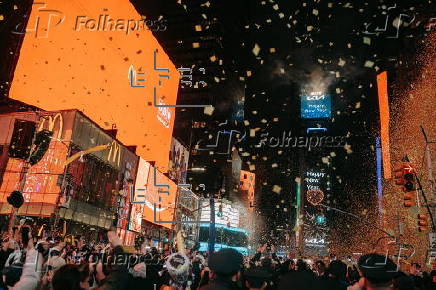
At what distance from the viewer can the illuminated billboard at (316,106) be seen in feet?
296

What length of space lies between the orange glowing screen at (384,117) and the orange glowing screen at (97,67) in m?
22.5

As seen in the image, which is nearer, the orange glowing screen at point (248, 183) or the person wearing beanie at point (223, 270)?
the person wearing beanie at point (223, 270)

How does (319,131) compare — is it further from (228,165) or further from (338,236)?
(228,165)

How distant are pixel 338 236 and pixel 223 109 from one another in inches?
1928

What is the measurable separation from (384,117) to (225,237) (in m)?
34.5

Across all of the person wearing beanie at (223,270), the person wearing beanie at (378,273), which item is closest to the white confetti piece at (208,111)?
the person wearing beanie at (223,270)

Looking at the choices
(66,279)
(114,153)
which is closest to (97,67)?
(114,153)

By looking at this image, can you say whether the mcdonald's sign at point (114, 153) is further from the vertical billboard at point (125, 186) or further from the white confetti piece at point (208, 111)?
the white confetti piece at point (208, 111)

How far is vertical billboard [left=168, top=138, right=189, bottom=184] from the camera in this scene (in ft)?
114

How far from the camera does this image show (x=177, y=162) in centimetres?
3681

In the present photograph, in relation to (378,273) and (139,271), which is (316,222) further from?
(378,273)

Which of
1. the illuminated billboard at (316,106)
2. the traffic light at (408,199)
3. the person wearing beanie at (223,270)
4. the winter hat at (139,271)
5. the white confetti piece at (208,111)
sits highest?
the illuminated billboard at (316,106)

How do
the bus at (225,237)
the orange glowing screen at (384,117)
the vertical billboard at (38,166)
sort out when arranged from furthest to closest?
the bus at (225,237), the orange glowing screen at (384,117), the vertical billboard at (38,166)

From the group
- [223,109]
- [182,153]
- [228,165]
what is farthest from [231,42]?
[182,153]
